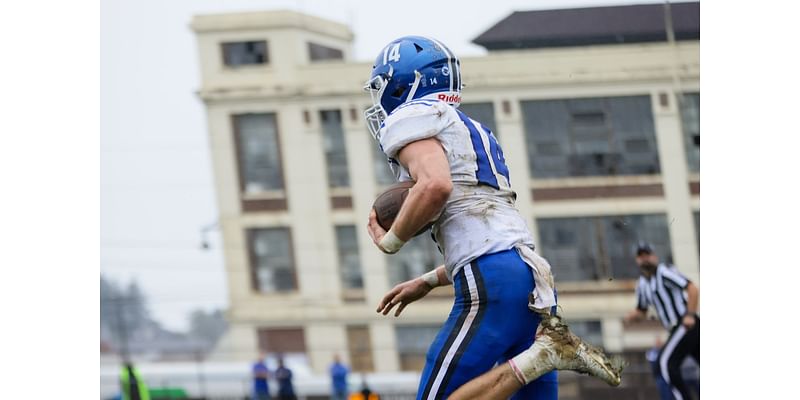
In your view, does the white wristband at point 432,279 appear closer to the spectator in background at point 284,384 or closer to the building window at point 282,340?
the spectator in background at point 284,384

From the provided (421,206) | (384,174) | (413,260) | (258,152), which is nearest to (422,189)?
(421,206)

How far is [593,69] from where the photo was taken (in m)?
16.0

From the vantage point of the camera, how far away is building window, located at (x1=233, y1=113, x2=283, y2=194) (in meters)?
18.8

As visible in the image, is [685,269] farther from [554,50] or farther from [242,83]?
[242,83]

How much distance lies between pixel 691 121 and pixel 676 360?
9276 mm

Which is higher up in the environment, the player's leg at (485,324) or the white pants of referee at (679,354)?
the player's leg at (485,324)

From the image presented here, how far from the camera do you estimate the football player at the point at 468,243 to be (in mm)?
3432

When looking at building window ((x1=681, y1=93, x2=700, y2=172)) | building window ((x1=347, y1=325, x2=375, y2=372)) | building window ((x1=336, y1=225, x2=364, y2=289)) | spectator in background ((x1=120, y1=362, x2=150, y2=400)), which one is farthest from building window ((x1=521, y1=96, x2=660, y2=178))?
spectator in background ((x1=120, y1=362, x2=150, y2=400))

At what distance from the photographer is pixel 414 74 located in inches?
141

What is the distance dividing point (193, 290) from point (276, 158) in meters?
2.54

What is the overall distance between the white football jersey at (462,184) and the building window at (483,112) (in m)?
12.6

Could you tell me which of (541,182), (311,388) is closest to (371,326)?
(311,388)

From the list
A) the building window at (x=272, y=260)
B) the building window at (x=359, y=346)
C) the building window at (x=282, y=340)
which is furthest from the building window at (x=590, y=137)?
the building window at (x=282, y=340)

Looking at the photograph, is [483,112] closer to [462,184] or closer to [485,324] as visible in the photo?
[462,184]
